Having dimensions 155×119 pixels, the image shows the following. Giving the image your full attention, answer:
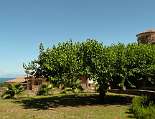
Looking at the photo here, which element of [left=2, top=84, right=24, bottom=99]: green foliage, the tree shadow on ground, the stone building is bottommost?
the tree shadow on ground

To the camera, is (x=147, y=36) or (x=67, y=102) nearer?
(x=67, y=102)

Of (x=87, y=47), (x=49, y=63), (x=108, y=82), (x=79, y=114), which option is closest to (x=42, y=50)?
(x=49, y=63)

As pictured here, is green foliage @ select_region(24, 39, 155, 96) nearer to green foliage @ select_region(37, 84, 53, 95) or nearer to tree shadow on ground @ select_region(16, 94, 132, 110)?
tree shadow on ground @ select_region(16, 94, 132, 110)

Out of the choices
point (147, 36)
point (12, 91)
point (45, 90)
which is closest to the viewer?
point (12, 91)

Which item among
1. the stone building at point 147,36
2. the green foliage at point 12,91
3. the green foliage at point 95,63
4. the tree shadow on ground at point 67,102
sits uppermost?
the stone building at point 147,36

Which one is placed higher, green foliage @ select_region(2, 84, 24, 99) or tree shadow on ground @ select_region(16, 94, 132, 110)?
green foliage @ select_region(2, 84, 24, 99)

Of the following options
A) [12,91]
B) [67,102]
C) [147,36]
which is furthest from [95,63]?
[147,36]

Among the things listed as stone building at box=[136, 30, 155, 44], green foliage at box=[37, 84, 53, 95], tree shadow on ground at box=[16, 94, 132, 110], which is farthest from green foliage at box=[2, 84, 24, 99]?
stone building at box=[136, 30, 155, 44]

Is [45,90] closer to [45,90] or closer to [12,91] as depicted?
[45,90]

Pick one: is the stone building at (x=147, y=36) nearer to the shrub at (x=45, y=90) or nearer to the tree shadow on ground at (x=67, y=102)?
the shrub at (x=45, y=90)

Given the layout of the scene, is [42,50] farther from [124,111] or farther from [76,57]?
[124,111]

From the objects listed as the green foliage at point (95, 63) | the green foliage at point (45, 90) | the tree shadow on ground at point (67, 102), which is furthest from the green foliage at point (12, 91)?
the green foliage at point (95, 63)

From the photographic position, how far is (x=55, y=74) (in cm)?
3325

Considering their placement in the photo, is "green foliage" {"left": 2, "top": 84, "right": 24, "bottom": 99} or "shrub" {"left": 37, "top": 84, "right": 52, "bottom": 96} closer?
"green foliage" {"left": 2, "top": 84, "right": 24, "bottom": 99}
